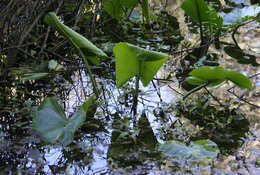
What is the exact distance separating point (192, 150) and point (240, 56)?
1.13 m

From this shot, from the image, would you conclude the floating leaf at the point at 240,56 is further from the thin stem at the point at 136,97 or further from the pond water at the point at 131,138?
the thin stem at the point at 136,97

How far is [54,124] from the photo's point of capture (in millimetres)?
1297

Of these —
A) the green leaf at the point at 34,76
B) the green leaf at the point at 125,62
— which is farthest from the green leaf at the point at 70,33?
the green leaf at the point at 34,76

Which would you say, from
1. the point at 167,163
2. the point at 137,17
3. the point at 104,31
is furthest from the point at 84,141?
the point at 137,17

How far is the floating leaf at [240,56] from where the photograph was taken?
2148mm

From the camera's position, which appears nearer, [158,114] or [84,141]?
[84,141]

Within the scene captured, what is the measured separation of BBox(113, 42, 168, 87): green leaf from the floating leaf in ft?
2.63

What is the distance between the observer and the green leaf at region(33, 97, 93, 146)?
126cm

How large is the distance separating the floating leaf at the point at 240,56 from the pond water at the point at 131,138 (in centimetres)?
21

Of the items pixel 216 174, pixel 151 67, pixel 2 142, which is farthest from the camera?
pixel 151 67

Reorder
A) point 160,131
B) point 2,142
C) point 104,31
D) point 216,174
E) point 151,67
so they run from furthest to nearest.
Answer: point 104,31
point 151,67
point 160,131
point 2,142
point 216,174

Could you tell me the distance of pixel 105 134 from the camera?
1431 millimetres

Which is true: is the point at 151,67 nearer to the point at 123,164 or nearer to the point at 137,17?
the point at 123,164

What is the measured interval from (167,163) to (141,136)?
210 millimetres
